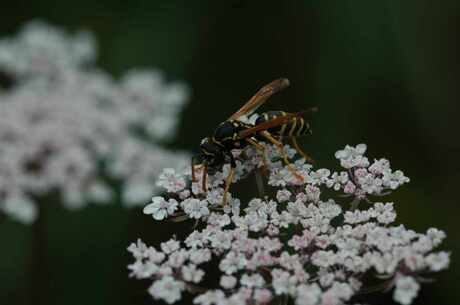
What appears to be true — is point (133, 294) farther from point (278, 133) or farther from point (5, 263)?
point (278, 133)

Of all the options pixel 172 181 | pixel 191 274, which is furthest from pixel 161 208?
pixel 191 274

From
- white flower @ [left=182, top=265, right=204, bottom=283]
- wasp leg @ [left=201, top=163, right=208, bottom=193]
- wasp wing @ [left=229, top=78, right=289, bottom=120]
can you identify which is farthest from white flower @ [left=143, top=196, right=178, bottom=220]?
wasp wing @ [left=229, top=78, right=289, bottom=120]

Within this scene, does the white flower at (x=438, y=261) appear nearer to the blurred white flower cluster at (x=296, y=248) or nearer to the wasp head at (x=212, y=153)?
the blurred white flower cluster at (x=296, y=248)

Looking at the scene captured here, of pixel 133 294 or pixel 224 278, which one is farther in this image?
pixel 133 294

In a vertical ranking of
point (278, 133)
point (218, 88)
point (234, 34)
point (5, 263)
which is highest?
point (234, 34)

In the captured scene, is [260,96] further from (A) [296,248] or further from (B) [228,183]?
(A) [296,248]

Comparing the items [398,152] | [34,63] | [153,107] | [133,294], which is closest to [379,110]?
[398,152]
